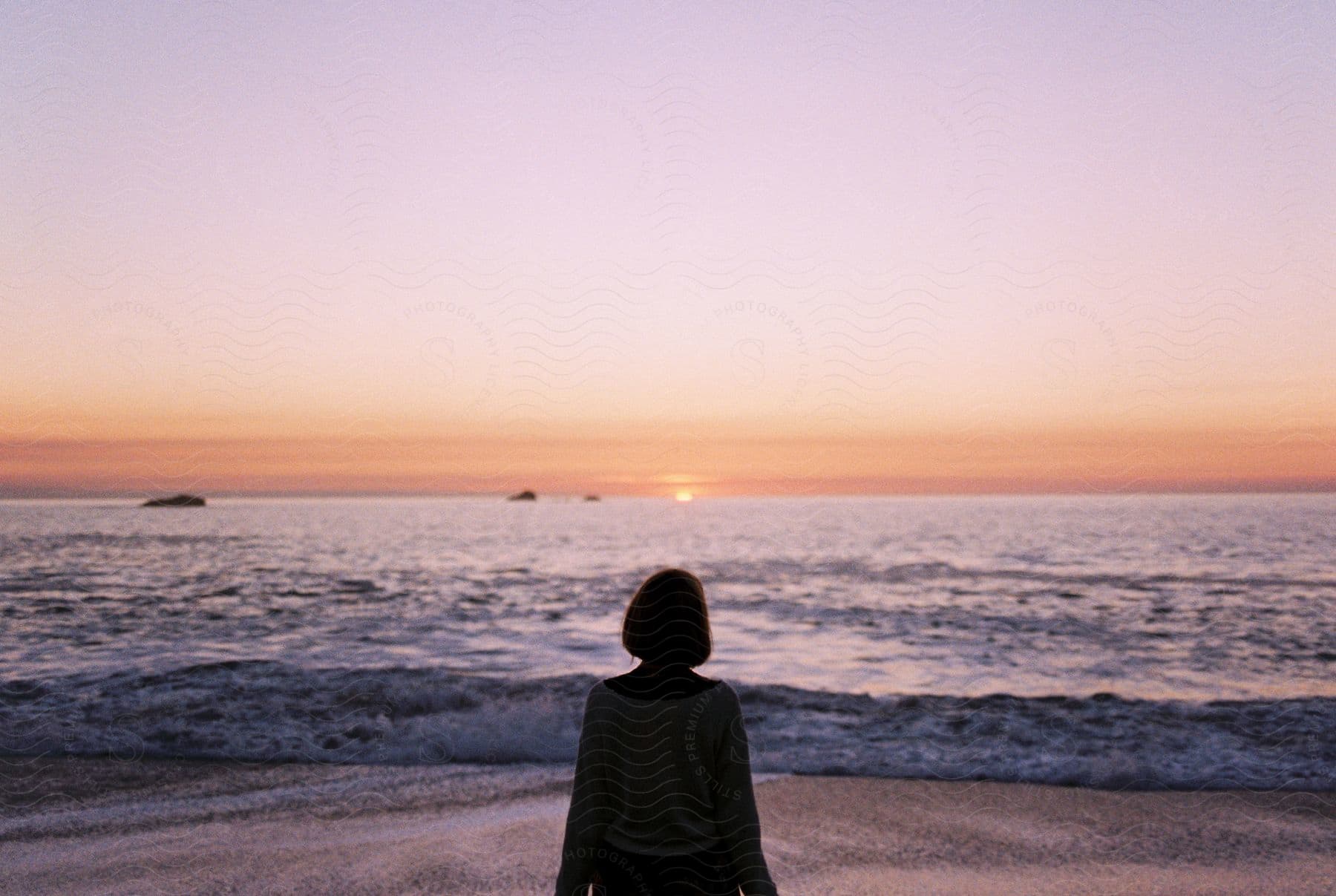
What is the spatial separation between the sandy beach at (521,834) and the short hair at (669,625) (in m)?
3.05

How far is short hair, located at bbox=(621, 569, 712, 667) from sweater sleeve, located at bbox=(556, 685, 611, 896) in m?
0.19

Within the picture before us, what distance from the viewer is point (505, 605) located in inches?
539

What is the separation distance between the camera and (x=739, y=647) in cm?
1102

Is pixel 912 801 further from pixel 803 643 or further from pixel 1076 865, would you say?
pixel 803 643

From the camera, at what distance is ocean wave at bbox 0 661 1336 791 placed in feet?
23.2

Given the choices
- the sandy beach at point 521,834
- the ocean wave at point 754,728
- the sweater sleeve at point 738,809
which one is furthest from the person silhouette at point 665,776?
the ocean wave at point 754,728

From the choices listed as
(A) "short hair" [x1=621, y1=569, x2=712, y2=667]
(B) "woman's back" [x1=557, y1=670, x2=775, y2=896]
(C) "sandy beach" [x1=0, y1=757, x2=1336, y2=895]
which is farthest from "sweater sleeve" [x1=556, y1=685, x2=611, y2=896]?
(C) "sandy beach" [x1=0, y1=757, x2=1336, y2=895]

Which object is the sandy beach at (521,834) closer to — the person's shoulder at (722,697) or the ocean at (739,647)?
the ocean at (739,647)

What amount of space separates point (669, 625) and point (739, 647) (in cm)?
914

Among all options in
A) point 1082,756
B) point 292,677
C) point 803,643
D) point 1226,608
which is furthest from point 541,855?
point 1226,608

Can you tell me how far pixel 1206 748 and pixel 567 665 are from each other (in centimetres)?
621

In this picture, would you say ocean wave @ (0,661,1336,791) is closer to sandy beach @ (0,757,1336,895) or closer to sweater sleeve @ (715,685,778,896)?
sandy beach @ (0,757,1336,895)

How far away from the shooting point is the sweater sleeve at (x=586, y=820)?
2172mm

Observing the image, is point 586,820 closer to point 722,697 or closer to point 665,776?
point 665,776
